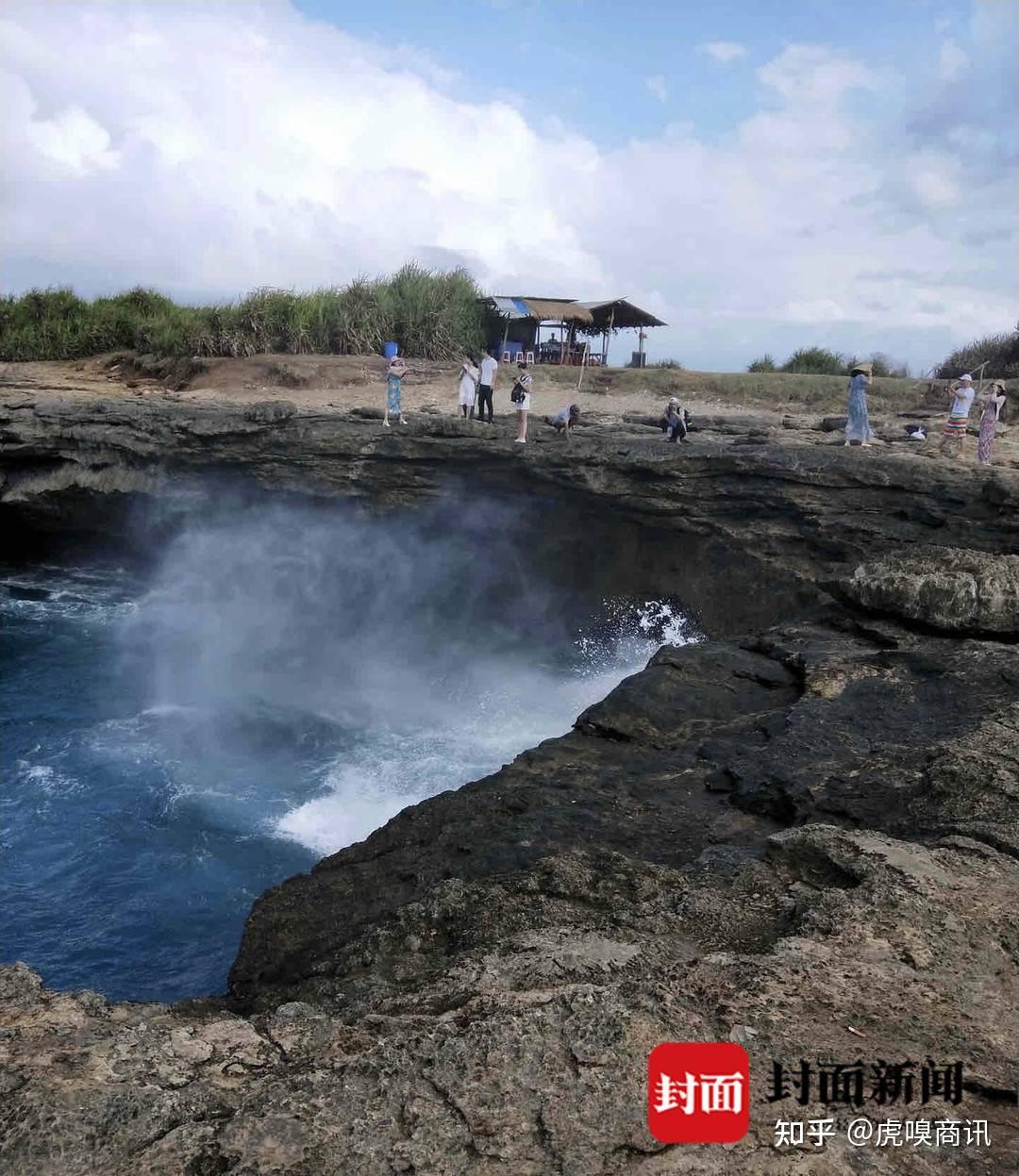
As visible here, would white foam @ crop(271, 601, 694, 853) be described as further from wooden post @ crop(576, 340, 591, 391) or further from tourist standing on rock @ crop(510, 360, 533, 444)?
wooden post @ crop(576, 340, 591, 391)

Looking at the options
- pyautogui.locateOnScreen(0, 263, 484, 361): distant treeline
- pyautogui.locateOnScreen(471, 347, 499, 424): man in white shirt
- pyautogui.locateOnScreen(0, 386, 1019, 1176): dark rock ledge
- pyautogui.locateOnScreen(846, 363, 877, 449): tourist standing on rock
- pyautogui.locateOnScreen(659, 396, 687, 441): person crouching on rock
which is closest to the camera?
pyautogui.locateOnScreen(0, 386, 1019, 1176): dark rock ledge

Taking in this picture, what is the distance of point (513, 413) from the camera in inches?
717

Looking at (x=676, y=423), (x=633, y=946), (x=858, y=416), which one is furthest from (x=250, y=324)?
(x=633, y=946)

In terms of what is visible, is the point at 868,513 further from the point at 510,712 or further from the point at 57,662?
the point at 57,662

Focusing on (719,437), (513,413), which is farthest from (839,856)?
(513,413)

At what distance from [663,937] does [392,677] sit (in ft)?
32.8

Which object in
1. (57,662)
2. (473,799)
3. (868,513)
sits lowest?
(57,662)

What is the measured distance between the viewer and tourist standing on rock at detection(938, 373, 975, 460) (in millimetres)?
12727

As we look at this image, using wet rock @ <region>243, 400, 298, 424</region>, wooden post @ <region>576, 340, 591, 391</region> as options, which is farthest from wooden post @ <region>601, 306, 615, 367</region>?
wet rock @ <region>243, 400, 298, 424</region>

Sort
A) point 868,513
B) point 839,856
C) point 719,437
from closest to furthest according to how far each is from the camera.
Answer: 1. point 839,856
2. point 868,513
3. point 719,437
